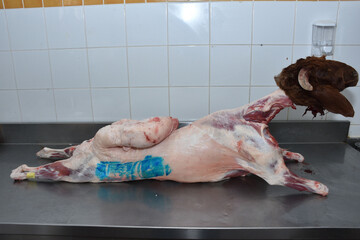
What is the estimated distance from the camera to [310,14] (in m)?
Result: 1.68

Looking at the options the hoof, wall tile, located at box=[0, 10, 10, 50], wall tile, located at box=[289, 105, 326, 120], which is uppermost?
wall tile, located at box=[0, 10, 10, 50]

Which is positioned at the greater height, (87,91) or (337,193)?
(87,91)

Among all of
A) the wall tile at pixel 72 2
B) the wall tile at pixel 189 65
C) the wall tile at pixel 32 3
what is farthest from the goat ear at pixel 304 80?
the wall tile at pixel 32 3

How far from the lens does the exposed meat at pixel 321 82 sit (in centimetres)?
Answer: 116

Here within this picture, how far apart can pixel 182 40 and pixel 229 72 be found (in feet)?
1.13

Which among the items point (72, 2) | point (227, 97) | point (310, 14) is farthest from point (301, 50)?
point (72, 2)

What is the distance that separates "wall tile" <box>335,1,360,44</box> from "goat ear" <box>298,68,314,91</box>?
2.38 ft

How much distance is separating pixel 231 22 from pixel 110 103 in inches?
35.5

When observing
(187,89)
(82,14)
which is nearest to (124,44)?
(82,14)

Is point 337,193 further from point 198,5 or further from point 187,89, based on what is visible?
point 198,5

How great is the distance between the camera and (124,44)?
69.7 inches

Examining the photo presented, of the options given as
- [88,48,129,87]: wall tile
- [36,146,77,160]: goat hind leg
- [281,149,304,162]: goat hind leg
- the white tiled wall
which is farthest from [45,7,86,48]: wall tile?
[281,149,304,162]: goat hind leg

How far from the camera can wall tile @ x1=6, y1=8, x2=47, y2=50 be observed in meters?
1.78

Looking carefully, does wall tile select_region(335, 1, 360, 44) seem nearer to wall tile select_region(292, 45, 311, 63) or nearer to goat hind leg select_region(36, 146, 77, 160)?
wall tile select_region(292, 45, 311, 63)
